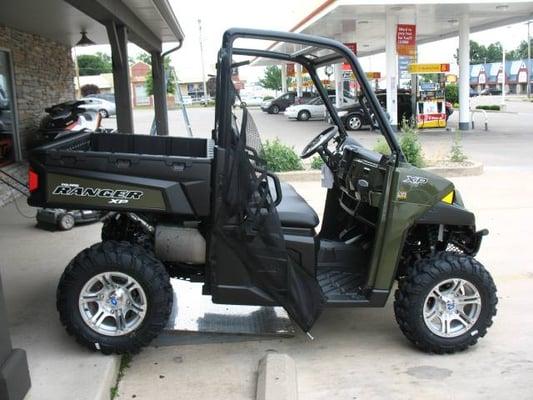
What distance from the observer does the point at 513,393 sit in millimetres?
3600

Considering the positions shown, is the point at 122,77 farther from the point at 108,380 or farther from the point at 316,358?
the point at 108,380

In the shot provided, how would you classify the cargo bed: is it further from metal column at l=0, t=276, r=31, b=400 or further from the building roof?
the building roof

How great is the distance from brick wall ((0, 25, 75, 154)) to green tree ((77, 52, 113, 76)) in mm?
74417

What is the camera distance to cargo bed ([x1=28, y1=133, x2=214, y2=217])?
3.75 meters

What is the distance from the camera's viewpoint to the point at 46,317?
451 centimetres

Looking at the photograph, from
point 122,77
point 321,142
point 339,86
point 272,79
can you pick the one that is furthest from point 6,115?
point 272,79

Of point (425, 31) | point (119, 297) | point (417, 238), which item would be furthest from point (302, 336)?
point (425, 31)

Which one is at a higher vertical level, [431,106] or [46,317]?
[431,106]

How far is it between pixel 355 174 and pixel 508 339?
5.39ft

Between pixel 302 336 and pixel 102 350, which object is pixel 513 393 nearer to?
pixel 302 336

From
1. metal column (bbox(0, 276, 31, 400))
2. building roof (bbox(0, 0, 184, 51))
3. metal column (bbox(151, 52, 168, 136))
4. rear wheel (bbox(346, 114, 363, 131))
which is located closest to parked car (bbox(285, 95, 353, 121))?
rear wheel (bbox(346, 114, 363, 131))

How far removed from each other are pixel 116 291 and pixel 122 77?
6.85 meters

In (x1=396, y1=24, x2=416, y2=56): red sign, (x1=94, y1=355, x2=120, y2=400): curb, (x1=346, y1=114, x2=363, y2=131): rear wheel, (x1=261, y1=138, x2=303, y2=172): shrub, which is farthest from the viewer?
(x1=396, y1=24, x2=416, y2=56): red sign

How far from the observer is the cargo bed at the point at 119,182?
12.3 ft
